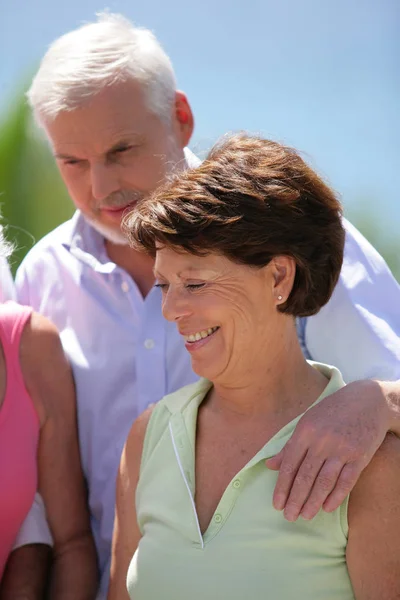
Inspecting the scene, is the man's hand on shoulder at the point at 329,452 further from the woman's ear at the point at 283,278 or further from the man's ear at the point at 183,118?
the man's ear at the point at 183,118

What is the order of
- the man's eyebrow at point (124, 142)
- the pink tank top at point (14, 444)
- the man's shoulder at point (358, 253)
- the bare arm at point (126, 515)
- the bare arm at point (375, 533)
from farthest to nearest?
the man's eyebrow at point (124, 142) → the man's shoulder at point (358, 253) → the pink tank top at point (14, 444) → the bare arm at point (126, 515) → the bare arm at point (375, 533)

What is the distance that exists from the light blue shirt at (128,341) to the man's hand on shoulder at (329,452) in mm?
563

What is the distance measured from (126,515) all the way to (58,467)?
0.41 metres

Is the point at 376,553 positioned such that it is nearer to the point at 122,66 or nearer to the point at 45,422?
the point at 45,422

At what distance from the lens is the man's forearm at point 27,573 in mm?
2705

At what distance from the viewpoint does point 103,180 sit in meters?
3.06

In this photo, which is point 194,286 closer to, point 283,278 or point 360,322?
point 283,278

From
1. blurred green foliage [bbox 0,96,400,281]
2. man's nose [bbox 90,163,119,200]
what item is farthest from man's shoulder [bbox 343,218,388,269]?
blurred green foliage [bbox 0,96,400,281]

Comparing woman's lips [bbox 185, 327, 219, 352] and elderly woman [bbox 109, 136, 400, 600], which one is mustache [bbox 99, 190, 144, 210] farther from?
woman's lips [bbox 185, 327, 219, 352]

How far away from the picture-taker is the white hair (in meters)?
3.03

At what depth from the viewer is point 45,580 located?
9.17ft

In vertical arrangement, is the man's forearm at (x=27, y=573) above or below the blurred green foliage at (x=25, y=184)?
above

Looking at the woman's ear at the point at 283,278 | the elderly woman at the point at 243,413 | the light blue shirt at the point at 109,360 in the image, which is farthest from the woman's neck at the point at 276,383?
the light blue shirt at the point at 109,360

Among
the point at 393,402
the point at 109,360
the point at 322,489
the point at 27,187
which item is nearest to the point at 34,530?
the point at 109,360
